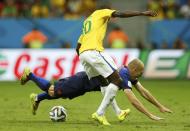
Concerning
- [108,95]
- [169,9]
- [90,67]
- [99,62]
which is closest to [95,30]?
[99,62]

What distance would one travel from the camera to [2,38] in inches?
1099

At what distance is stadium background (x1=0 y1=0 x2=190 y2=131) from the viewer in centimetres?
1496

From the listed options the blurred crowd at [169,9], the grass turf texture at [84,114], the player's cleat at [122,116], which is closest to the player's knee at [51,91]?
the grass turf texture at [84,114]

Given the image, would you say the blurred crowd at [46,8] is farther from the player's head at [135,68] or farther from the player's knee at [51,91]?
the player's head at [135,68]

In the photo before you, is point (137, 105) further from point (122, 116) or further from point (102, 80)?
point (102, 80)

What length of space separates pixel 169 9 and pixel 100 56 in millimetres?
18218

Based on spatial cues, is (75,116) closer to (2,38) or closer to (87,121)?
(87,121)

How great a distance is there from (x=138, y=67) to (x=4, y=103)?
5054mm

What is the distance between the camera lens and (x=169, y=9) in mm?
30234

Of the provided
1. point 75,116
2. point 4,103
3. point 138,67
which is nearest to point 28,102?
point 4,103

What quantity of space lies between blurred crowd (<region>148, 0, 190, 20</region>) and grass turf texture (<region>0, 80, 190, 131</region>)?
325 inches

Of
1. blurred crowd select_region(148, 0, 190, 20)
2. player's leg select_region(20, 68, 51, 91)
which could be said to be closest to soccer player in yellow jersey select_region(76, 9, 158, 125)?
player's leg select_region(20, 68, 51, 91)

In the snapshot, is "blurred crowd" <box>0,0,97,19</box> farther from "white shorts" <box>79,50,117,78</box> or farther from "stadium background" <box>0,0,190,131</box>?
"white shorts" <box>79,50,117,78</box>

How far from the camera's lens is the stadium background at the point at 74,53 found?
14961 millimetres
